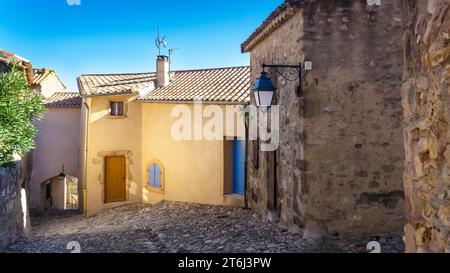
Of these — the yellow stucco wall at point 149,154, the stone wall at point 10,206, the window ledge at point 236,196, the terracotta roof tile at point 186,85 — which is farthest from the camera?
the terracotta roof tile at point 186,85

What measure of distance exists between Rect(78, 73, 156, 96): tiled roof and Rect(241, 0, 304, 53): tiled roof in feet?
15.9

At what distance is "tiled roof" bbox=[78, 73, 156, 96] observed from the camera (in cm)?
1174

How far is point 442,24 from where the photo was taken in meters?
2.00

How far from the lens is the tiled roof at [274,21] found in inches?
230

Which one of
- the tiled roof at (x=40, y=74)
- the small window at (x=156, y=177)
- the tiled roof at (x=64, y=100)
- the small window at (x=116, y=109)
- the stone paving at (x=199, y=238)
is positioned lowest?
the stone paving at (x=199, y=238)

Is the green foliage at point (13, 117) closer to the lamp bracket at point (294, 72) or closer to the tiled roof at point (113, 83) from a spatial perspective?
the tiled roof at point (113, 83)

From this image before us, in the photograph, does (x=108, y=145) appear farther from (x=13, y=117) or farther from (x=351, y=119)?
(x=351, y=119)

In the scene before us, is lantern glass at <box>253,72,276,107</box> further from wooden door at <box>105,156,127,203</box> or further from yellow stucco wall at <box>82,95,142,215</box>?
wooden door at <box>105,156,127,203</box>

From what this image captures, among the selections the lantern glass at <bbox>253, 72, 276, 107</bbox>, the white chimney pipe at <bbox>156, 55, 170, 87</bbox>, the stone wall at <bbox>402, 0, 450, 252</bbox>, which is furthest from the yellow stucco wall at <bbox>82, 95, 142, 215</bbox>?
the stone wall at <bbox>402, 0, 450, 252</bbox>

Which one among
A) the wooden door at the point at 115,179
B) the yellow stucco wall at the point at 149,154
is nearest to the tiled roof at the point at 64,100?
the yellow stucco wall at the point at 149,154

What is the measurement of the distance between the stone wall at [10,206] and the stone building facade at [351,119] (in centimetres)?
537

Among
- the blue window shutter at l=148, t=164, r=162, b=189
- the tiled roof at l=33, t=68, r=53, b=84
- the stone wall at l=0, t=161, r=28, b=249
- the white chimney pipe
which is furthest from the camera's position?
the tiled roof at l=33, t=68, r=53, b=84

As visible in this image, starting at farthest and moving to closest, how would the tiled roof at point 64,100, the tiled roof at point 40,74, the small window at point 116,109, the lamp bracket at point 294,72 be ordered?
1. the tiled roof at point 64,100
2. the tiled roof at point 40,74
3. the small window at point 116,109
4. the lamp bracket at point 294,72
